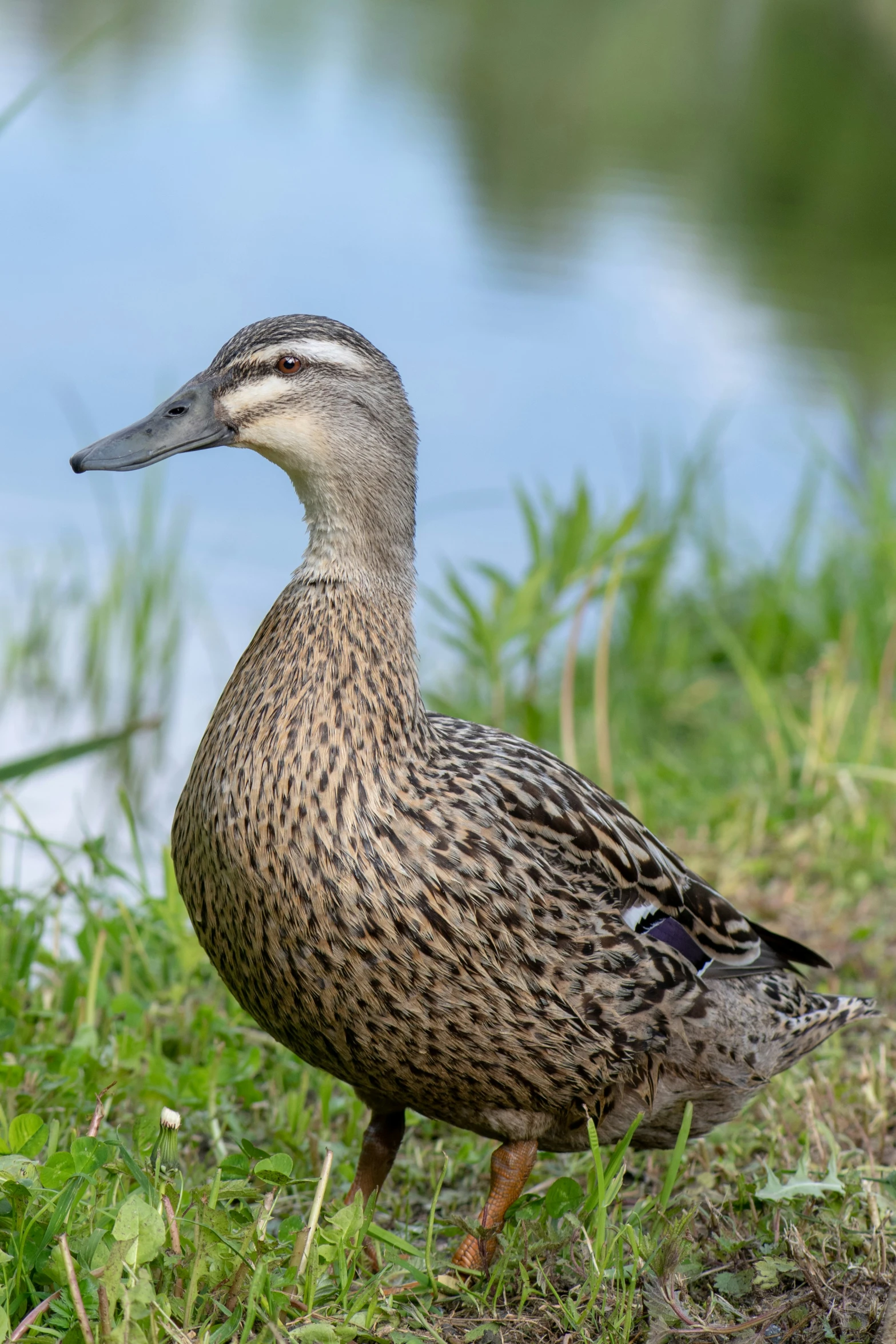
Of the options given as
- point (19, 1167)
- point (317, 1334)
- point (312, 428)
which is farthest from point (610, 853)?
point (19, 1167)

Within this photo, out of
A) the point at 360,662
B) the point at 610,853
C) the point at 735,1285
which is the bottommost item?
the point at 735,1285

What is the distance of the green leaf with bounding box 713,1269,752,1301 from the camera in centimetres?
255

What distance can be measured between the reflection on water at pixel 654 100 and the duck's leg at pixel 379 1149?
8582mm

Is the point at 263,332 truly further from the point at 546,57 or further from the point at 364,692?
the point at 546,57

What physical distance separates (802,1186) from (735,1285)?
25 cm

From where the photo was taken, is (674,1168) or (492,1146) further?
(492,1146)

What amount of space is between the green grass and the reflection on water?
19.9ft

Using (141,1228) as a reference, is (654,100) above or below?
above

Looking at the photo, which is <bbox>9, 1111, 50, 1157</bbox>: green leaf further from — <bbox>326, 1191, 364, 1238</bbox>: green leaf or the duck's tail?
the duck's tail

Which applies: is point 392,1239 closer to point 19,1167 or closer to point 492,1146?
point 19,1167

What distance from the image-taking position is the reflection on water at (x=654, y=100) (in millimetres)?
12758

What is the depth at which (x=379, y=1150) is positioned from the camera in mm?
3098

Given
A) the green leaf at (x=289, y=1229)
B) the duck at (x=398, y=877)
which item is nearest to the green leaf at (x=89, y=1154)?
the green leaf at (x=289, y=1229)

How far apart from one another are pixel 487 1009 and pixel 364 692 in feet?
2.02
